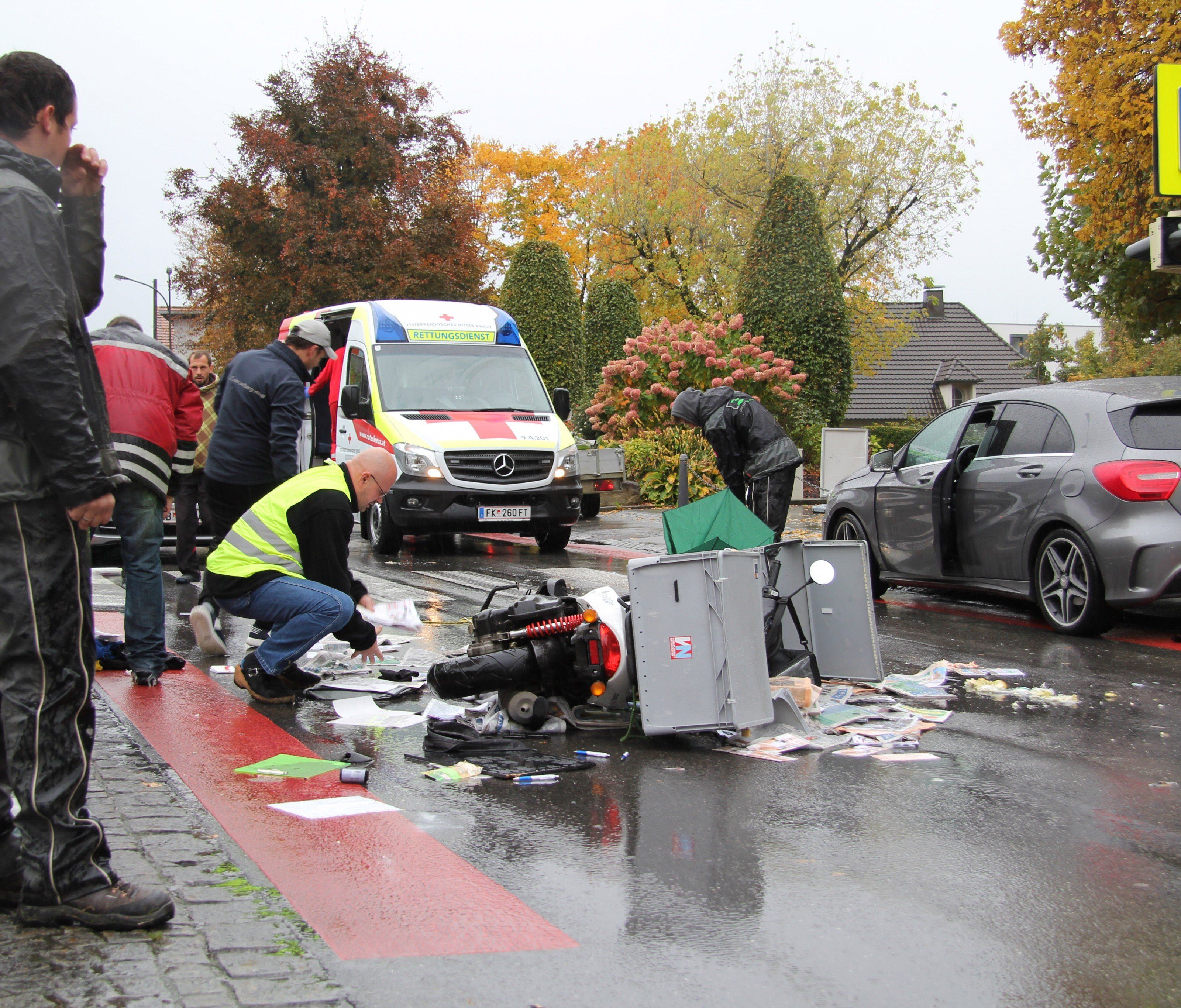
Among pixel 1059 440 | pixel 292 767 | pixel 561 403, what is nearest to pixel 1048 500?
pixel 1059 440

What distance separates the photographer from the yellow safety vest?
5570mm

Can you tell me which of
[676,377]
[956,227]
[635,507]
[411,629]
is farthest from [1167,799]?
[956,227]

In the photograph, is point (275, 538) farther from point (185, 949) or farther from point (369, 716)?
point (185, 949)

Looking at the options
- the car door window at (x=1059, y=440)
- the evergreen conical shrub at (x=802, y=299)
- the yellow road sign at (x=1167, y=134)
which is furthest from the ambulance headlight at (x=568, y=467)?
the evergreen conical shrub at (x=802, y=299)

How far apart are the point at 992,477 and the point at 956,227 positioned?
Result: 33555 mm

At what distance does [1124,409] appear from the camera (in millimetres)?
7539

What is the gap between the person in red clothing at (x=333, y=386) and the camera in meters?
15.0

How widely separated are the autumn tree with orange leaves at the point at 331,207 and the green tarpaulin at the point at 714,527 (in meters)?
29.3

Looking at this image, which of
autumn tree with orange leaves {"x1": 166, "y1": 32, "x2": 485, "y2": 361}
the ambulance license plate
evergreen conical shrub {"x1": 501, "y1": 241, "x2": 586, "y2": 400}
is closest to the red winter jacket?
the ambulance license plate

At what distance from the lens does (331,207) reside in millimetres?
33844

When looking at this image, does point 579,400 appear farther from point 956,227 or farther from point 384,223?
point 956,227

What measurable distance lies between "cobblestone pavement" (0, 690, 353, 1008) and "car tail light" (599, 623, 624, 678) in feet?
6.10

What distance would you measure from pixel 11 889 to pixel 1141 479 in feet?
21.0

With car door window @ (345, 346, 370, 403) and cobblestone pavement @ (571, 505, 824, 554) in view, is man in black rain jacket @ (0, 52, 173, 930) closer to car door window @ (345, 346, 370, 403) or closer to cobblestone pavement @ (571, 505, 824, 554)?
cobblestone pavement @ (571, 505, 824, 554)
